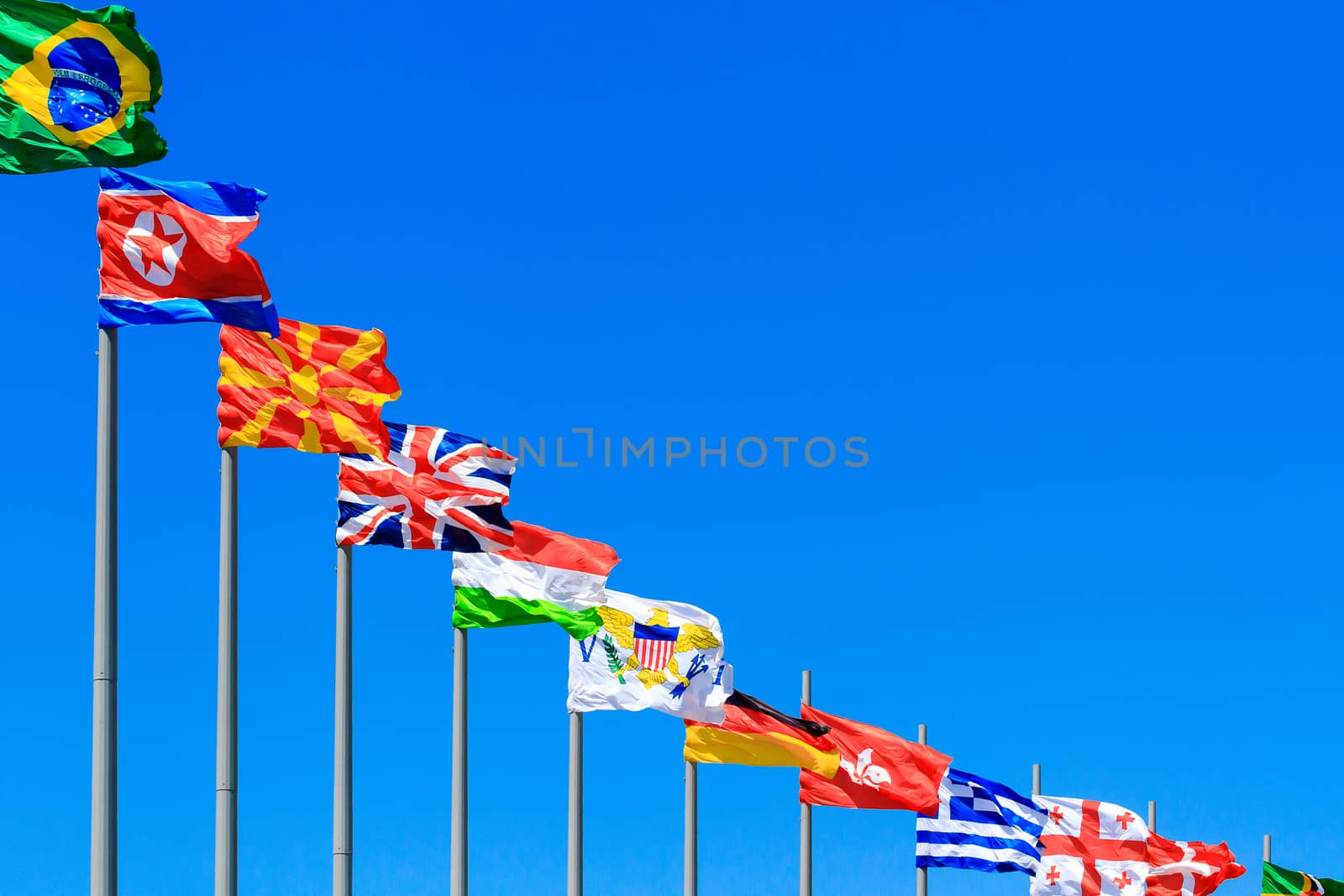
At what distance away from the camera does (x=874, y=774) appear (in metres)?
42.6

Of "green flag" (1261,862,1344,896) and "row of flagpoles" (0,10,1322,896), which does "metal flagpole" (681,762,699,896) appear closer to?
"row of flagpoles" (0,10,1322,896)

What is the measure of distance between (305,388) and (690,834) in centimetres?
1668

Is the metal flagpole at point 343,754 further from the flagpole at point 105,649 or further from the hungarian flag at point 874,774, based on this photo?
the hungarian flag at point 874,774

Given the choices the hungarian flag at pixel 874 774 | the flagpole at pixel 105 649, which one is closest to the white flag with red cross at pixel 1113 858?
the hungarian flag at pixel 874 774

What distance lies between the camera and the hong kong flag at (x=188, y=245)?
888 inches

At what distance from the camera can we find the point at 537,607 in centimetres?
3503

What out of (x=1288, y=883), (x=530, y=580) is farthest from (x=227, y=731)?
(x=1288, y=883)

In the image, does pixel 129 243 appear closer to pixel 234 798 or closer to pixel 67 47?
pixel 67 47

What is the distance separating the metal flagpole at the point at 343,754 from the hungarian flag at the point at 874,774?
52.8ft

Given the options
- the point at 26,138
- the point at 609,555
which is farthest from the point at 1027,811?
the point at 26,138

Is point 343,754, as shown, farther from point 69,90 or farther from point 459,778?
point 69,90

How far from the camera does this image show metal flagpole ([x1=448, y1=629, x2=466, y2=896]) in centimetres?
3194

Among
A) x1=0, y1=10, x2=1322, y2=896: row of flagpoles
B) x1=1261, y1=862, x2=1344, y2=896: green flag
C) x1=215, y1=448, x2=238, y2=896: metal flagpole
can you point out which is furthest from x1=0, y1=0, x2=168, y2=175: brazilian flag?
x1=1261, y1=862, x2=1344, y2=896: green flag

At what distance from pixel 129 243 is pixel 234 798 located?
18.7ft
